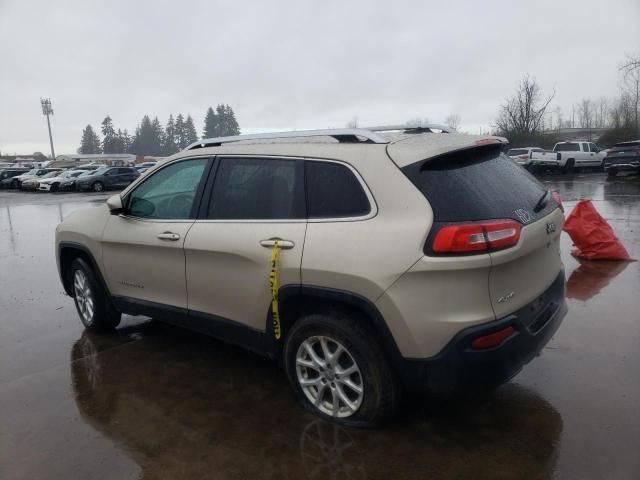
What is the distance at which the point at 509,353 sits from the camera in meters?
2.72

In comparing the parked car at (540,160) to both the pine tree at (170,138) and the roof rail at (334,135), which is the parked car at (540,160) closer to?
the roof rail at (334,135)

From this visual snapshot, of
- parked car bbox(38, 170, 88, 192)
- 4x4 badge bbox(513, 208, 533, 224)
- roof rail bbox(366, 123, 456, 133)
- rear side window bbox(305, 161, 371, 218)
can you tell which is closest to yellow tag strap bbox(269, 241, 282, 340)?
rear side window bbox(305, 161, 371, 218)

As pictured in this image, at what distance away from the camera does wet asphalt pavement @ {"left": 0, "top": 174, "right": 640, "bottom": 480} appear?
274 centimetres

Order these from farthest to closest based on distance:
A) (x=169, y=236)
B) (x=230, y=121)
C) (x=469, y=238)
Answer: (x=230, y=121)
(x=169, y=236)
(x=469, y=238)

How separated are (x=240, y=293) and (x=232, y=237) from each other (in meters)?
0.38

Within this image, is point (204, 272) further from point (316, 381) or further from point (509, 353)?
point (509, 353)

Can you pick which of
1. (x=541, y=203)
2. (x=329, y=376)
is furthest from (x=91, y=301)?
(x=541, y=203)

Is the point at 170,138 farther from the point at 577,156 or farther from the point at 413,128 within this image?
the point at 413,128

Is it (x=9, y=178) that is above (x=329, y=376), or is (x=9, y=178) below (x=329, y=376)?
above

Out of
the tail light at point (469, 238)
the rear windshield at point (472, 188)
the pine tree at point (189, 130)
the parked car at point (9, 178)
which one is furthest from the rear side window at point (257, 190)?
the pine tree at point (189, 130)

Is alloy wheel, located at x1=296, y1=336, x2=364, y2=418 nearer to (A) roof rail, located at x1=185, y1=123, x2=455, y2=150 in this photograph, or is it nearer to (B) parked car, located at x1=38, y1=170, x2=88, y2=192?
(A) roof rail, located at x1=185, y1=123, x2=455, y2=150

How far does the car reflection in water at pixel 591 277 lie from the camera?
5504 millimetres

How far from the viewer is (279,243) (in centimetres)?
311

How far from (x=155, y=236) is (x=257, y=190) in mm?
1044
